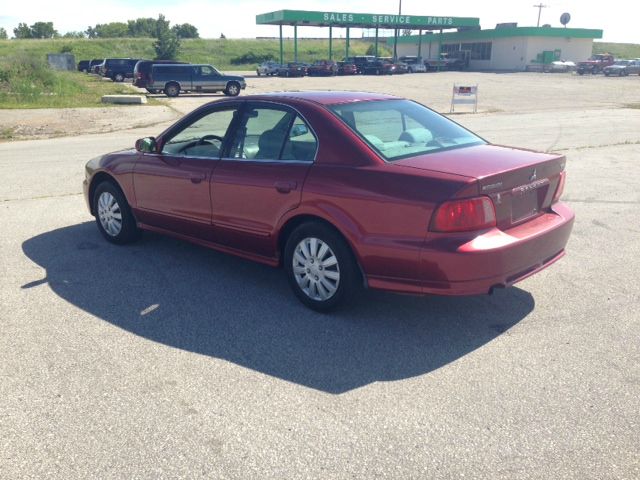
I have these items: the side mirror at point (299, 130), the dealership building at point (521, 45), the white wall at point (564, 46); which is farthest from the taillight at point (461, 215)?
the white wall at point (564, 46)

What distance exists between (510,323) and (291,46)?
105 m

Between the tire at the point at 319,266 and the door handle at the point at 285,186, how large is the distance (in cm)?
29

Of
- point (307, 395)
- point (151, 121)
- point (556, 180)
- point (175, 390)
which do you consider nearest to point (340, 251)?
point (307, 395)

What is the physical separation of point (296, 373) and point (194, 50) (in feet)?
297

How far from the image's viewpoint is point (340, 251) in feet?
14.4

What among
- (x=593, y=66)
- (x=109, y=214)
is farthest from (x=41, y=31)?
(x=109, y=214)

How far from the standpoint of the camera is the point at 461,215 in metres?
3.96

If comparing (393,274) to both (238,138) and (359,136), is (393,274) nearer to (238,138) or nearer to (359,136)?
(359,136)

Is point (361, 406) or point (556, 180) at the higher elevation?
point (556, 180)

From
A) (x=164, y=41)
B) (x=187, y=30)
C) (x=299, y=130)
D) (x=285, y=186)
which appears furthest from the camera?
(x=187, y=30)

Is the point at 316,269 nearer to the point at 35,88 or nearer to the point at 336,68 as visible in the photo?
the point at 35,88

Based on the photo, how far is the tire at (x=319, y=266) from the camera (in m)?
4.43

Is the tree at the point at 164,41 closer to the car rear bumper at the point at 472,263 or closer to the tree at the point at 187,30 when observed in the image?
the tree at the point at 187,30

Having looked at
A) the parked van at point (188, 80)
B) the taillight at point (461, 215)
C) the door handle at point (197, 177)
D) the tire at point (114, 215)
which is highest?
the taillight at point (461, 215)
